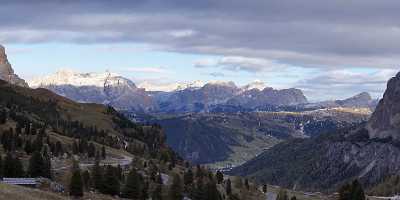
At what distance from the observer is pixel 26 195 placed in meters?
91.8

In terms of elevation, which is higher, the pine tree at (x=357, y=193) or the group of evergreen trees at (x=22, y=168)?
the group of evergreen trees at (x=22, y=168)

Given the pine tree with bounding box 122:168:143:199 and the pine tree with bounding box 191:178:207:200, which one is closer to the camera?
the pine tree with bounding box 122:168:143:199

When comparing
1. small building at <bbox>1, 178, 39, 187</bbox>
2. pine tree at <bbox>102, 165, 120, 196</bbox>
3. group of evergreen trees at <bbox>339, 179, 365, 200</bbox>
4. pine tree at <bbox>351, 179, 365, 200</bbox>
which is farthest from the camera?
group of evergreen trees at <bbox>339, 179, 365, 200</bbox>

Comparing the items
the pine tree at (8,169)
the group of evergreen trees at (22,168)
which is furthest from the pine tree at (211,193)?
the pine tree at (8,169)

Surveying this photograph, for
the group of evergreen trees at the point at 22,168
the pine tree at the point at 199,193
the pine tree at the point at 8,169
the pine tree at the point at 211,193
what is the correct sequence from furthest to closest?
1. the pine tree at the point at 199,193
2. the pine tree at the point at 211,193
3. the group of evergreen trees at the point at 22,168
4. the pine tree at the point at 8,169

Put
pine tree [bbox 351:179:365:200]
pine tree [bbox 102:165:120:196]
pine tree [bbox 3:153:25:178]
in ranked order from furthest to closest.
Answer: pine tree [bbox 351:179:365:200]
pine tree [bbox 3:153:25:178]
pine tree [bbox 102:165:120:196]

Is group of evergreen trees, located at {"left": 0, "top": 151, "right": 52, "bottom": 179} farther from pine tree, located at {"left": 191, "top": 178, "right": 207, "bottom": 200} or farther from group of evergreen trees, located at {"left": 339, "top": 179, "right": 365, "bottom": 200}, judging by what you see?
group of evergreen trees, located at {"left": 339, "top": 179, "right": 365, "bottom": 200}

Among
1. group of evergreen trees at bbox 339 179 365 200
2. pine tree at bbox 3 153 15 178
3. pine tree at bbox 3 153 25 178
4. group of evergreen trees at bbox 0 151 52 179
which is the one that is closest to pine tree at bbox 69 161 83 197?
group of evergreen trees at bbox 0 151 52 179

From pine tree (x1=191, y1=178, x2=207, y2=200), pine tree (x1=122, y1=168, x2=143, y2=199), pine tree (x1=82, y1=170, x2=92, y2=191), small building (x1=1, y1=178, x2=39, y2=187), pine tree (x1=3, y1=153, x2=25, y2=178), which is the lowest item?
pine tree (x1=191, y1=178, x2=207, y2=200)

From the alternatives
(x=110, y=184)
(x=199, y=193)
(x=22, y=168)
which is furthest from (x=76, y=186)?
(x=199, y=193)

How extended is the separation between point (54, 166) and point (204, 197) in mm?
37971

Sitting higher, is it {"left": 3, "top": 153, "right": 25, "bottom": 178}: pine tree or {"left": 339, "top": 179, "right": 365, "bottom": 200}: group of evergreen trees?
{"left": 3, "top": 153, "right": 25, "bottom": 178}: pine tree

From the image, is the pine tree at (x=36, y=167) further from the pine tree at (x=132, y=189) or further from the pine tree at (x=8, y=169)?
the pine tree at (x=132, y=189)

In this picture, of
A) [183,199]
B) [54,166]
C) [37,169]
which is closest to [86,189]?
[37,169]
